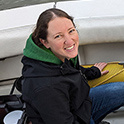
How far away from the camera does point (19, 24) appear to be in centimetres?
161

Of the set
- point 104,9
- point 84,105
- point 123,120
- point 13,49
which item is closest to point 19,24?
→ point 13,49

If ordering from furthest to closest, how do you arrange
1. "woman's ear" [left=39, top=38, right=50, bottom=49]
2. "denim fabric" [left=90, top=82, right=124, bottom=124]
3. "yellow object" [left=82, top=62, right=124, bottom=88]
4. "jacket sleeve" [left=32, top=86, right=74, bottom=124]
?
"yellow object" [left=82, top=62, right=124, bottom=88] → "denim fabric" [left=90, top=82, right=124, bottom=124] → "woman's ear" [left=39, top=38, right=50, bottom=49] → "jacket sleeve" [left=32, top=86, right=74, bottom=124]

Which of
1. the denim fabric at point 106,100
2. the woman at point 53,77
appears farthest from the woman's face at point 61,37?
the denim fabric at point 106,100

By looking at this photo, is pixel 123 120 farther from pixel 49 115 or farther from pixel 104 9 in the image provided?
pixel 104 9

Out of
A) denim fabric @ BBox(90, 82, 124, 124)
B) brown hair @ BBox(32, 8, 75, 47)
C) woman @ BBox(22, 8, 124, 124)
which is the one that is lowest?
denim fabric @ BBox(90, 82, 124, 124)

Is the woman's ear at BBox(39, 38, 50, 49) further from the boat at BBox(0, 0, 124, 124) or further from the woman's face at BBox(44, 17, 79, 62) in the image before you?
the boat at BBox(0, 0, 124, 124)

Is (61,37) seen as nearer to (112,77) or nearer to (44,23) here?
(44,23)

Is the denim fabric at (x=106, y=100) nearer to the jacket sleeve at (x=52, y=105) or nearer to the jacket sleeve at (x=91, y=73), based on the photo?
the jacket sleeve at (x=91, y=73)

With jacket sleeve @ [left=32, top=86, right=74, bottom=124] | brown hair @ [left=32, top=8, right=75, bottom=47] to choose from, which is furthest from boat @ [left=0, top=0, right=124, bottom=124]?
jacket sleeve @ [left=32, top=86, right=74, bottom=124]

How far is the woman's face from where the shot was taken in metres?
0.92

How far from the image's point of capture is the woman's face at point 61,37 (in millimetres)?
920

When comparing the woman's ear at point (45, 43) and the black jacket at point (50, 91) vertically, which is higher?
the woman's ear at point (45, 43)

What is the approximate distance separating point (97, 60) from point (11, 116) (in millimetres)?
890

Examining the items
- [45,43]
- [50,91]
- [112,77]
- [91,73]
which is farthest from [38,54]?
[112,77]
